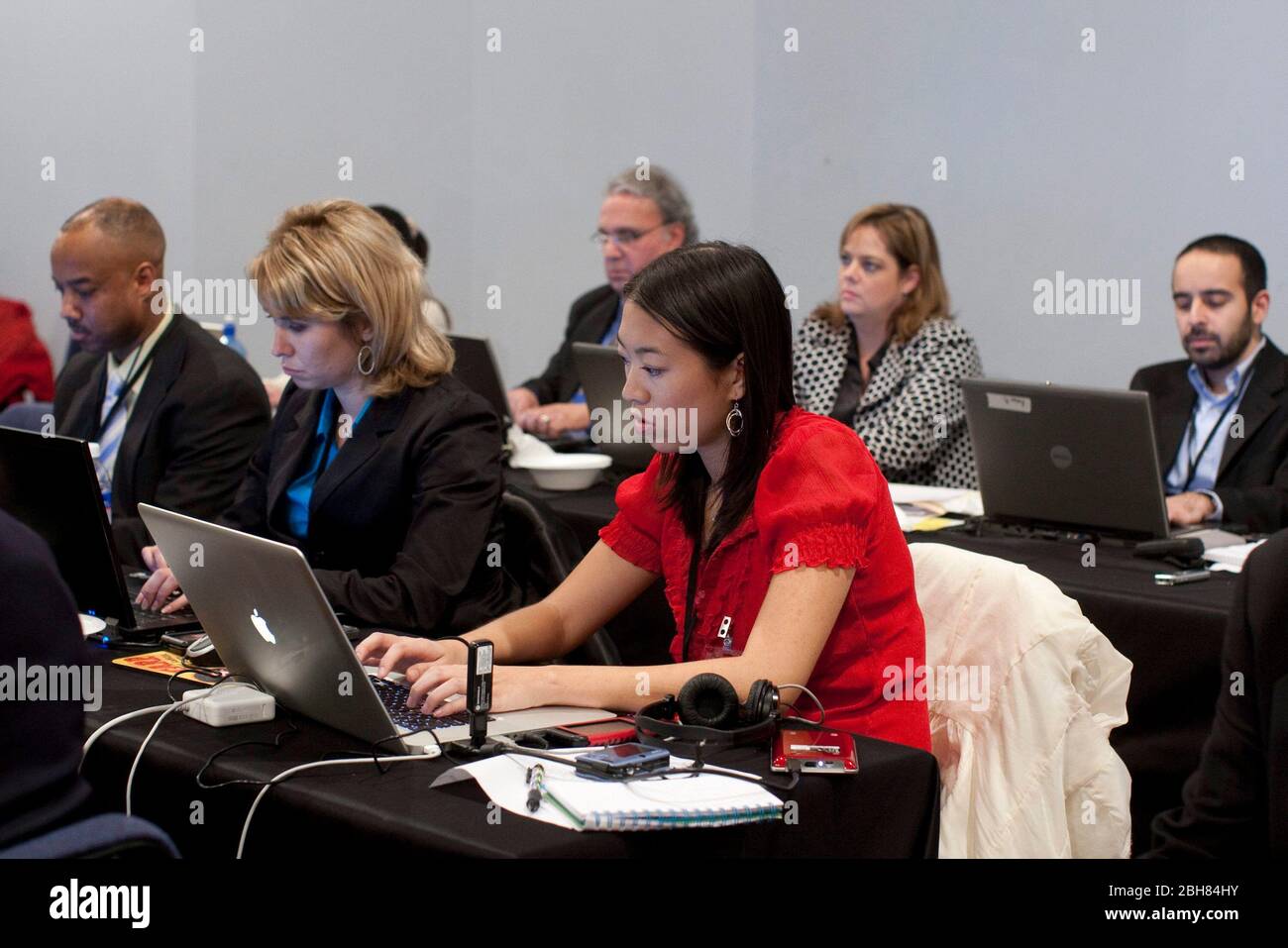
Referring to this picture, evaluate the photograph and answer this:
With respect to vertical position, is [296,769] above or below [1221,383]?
below

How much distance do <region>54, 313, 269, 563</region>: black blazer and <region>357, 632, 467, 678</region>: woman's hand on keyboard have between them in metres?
1.43

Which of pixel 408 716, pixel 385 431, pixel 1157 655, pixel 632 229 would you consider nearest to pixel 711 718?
pixel 408 716

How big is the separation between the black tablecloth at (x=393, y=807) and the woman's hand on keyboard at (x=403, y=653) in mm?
135

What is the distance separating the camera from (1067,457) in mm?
3162

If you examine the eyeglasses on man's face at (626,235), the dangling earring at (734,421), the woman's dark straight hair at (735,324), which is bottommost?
the dangling earring at (734,421)

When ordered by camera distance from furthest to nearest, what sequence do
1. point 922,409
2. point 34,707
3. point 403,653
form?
point 922,409 → point 403,653 → point 34,707

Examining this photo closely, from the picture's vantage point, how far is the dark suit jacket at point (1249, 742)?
1341mm

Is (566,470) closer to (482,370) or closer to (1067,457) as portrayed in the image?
(482,370)

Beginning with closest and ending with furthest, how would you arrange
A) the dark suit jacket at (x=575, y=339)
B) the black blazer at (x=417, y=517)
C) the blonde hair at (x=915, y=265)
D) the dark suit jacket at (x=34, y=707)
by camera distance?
the dark suit jacket at (x=34, y=707)
the black blazer at (x=417, y=517)
the blonde hair at (x=915, y=265)
the dark suit jacket at (x=575, y=339)

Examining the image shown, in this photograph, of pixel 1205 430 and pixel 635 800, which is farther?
pixel 1205 430

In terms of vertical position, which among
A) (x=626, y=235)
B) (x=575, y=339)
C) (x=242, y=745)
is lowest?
(x=242, y=745)

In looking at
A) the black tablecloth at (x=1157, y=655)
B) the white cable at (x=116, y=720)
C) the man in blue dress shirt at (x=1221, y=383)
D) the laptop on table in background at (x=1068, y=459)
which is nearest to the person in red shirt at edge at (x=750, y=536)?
the white cable at (x=116, y=720)

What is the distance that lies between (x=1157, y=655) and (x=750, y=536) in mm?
1133

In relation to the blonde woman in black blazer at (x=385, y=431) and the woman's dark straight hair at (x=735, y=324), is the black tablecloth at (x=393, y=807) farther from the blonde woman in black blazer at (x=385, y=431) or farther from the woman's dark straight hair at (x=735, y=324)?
the blonde woman in black blazer at (x=385, y=431)
